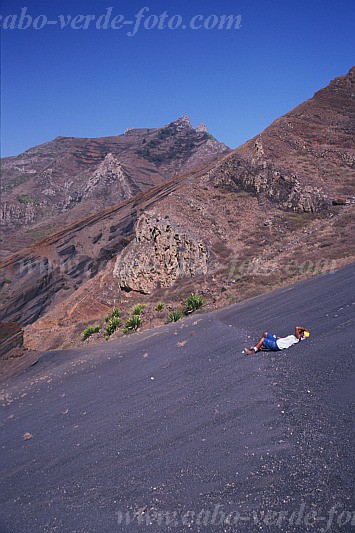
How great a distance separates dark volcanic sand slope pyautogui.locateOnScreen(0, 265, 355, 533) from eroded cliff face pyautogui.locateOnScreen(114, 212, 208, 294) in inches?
376

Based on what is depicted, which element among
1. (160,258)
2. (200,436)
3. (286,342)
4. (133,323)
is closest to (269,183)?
(160,258)

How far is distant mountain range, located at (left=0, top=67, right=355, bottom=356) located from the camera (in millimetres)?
17328

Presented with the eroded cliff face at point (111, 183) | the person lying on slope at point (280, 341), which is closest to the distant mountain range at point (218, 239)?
the person lying on slope at point (280, 341)

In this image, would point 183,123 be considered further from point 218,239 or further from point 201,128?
point 218,239

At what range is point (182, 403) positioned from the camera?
6.50 metres

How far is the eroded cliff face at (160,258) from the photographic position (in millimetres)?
19812

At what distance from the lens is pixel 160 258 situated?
67.8 feet

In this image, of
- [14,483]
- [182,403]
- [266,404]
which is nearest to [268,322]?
[182,403]

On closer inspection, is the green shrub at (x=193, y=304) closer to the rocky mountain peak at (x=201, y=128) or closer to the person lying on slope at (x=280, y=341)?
the person lying on slope at (x=280, y=341)

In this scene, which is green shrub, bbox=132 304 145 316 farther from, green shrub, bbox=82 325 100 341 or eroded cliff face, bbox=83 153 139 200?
eroded cliff face, bbox=83 153 139 200

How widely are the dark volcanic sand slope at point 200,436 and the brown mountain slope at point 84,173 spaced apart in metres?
50.7

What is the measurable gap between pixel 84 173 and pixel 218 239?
78602 mm

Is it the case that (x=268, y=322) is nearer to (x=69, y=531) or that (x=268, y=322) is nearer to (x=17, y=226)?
(x=69, y=531)

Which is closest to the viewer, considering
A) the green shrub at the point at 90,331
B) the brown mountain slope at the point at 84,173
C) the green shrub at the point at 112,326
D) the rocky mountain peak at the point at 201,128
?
the green shrub at the point at 112,326
